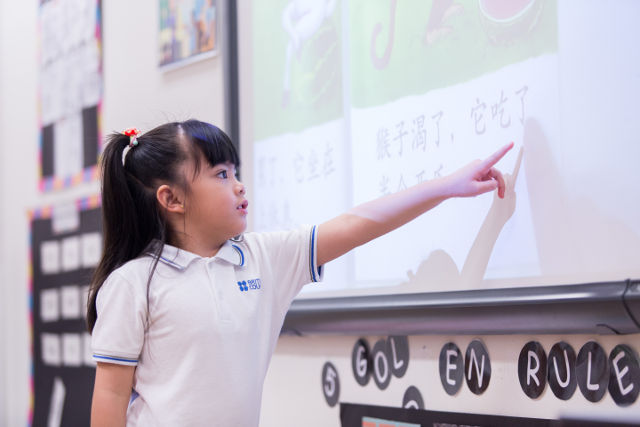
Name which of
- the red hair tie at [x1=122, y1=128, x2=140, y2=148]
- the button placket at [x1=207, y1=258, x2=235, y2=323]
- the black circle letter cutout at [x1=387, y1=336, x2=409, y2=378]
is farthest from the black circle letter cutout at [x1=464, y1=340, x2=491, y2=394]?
the red hair tie at [x1=122, y1=128, x2=140, y2=148]

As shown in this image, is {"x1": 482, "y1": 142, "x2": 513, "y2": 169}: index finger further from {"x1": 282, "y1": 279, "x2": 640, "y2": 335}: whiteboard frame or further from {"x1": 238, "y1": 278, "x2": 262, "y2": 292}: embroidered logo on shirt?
{"x1": 238, "y1": 278, "x2": 262, "y2": 292}: embroidered logo on shirt

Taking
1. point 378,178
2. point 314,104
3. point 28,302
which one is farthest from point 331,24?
point 28,302

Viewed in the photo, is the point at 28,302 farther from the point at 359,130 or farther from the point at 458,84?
the point at 458,84

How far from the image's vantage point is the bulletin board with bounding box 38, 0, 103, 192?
2121mm

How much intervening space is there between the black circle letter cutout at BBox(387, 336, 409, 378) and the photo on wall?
0.76 metres

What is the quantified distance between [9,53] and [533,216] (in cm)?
200

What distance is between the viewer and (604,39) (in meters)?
0.95

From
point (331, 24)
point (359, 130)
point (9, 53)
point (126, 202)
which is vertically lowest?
point (126, 202)

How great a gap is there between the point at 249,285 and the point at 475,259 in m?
0.31

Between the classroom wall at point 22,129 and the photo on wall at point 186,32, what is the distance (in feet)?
0.44

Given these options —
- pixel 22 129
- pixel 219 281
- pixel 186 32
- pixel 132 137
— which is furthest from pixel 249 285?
pixel 22 129

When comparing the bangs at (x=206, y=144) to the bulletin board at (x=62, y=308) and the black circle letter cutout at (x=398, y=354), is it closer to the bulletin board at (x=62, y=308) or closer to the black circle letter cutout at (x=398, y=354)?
the black circle letter cutout at (x=398, y=354)

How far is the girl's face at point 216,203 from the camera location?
111 centimetres

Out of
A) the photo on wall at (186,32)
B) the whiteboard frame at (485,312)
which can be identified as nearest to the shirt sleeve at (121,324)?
the whiteboard frame at (485,312)
